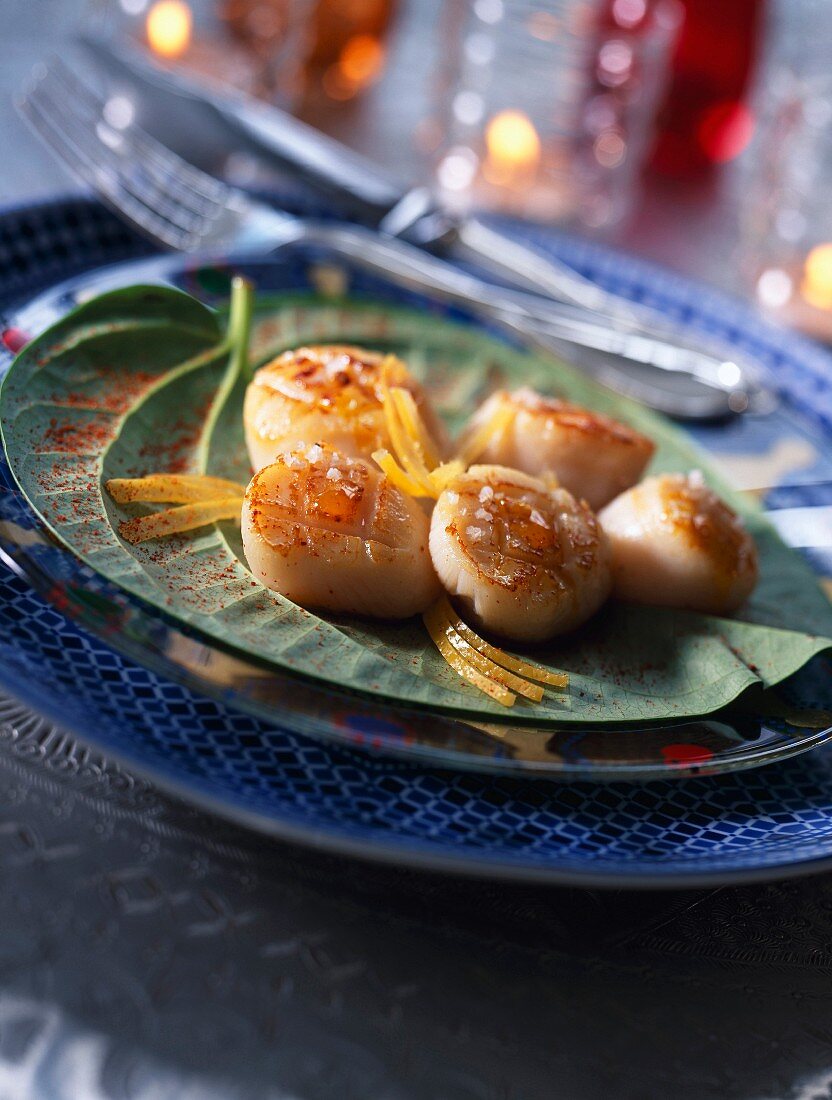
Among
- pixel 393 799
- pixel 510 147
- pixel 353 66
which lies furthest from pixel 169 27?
pixel 393 799

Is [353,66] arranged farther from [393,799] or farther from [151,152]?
[393,799]

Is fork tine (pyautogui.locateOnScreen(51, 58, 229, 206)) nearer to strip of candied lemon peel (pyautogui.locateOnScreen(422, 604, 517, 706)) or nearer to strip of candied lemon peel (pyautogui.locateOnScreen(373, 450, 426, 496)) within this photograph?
strip of candied lemon peel (pyautogui.locateOnScreen(373, 450, 426, 496))

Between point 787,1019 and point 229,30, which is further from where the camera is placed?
point 229,30

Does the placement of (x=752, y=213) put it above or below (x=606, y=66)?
below

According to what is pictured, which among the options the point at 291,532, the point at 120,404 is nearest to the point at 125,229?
the point at 120,404

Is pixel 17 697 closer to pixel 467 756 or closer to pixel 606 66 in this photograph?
pixel 467 756

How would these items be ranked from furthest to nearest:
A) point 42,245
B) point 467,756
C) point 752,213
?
1. point 752,213
2. point 42,245
3. point 467,756

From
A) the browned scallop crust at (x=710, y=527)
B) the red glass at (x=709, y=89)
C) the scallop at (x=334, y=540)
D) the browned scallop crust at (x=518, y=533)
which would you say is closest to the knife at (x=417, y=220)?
the browned scallop crust at (x=710, y=527)
